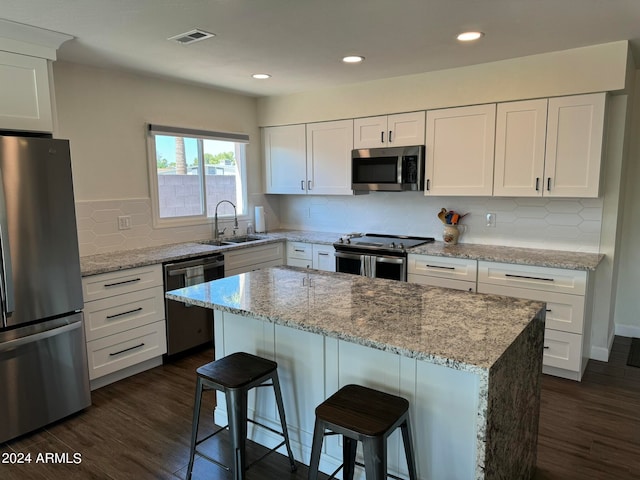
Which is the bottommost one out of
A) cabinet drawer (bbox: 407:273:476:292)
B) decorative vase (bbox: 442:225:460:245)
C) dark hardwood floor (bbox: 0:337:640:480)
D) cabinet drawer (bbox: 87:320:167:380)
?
dark hardwood floor (bbox: 0:337:640:480)

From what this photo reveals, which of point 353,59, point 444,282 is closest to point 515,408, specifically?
point 444,282

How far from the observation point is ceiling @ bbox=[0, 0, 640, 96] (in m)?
2.26

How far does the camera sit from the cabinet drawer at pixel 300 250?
4.47m

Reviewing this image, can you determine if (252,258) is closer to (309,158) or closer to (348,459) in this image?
(309,158)

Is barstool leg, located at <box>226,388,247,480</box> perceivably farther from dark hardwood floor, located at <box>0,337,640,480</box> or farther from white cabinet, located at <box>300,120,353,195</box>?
white cabinet, located at <box>300,120,353,195</box>

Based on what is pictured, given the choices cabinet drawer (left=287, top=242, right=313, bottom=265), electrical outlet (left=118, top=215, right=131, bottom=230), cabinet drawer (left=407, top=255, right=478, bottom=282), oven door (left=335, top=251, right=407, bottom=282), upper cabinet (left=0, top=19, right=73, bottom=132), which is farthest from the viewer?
cabinet drawer (left=287, top=242, right=313, bottom=265)

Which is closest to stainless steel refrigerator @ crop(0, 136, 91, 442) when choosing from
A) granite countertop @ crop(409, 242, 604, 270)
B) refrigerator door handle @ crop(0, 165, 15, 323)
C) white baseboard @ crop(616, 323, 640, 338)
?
refrigerator door handle @ crop(0, 165, 15, 323)

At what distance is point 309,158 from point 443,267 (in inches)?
74.3

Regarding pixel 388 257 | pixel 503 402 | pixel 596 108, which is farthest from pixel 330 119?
pixel 503 402

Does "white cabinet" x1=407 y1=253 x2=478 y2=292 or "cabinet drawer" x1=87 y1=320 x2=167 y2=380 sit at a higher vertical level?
"white cabinet" x1=407 y1=253 x2=478 y2=292

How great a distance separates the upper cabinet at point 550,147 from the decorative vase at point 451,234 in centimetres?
57

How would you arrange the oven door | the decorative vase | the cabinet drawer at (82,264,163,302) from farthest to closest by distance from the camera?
the decorative vase → the oven door → the cabinet drawer at (82,264,163,302)

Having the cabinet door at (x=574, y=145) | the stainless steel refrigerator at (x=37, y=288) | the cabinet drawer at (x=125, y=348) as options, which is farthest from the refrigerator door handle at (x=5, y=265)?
the cabinet door at (x=574, y=145)

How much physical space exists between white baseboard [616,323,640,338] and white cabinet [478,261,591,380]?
1070 mm
